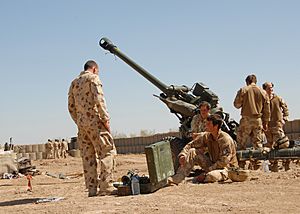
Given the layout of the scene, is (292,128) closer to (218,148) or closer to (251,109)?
(251,109)

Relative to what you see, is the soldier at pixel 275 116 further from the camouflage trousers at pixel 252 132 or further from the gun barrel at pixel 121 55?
the gun barrel at pixel 121 55

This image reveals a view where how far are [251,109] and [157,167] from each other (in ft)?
13.0

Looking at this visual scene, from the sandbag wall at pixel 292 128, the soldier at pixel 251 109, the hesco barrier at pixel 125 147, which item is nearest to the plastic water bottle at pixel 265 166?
the soldier at pixel 251 109

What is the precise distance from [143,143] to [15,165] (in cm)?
1606

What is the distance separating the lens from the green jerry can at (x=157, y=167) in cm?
764

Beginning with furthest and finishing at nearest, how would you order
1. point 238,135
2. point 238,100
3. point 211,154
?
point 238,135 → point 238,100 → point 211,154

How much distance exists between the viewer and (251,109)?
11.2 m

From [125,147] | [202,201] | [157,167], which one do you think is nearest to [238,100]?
[157,167]

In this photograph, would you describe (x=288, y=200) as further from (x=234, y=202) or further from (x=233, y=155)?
(x=233, y=155)

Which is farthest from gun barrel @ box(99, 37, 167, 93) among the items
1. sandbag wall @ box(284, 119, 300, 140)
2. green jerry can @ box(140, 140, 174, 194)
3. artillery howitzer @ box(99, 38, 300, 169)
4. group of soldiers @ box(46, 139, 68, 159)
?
group of soldiers @ box(46, 139, 68, 159)

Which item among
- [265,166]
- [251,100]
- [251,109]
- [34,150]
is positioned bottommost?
[265,166]

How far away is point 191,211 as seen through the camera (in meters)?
5.68

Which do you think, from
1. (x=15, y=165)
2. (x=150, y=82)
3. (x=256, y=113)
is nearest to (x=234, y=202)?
(x=256, y=113)

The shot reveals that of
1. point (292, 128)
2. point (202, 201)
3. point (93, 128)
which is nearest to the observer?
point (202, 201)
